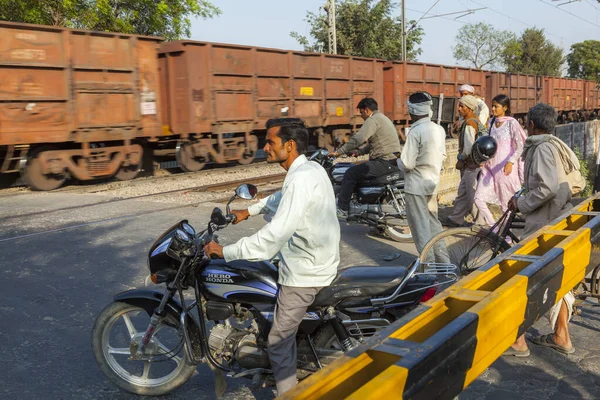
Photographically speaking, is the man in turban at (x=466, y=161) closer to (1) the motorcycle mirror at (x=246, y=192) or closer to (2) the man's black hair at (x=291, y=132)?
(1) the motorcycle mirror at (x=246, y=192)

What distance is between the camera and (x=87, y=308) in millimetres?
4887

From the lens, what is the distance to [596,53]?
260ft

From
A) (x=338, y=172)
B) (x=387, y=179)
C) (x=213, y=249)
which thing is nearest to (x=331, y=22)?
(x=338, y=172)

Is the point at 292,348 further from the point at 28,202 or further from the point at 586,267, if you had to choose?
the point at 28,202

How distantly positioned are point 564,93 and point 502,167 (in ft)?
105

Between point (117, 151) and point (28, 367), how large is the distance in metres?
10.3

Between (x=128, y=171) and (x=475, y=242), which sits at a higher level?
(x=128, y=171)

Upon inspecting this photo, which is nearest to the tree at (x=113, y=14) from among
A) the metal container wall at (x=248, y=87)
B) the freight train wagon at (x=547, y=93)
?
the metal container wall at (x=248, y=87)

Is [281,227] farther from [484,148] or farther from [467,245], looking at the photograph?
[484,148]

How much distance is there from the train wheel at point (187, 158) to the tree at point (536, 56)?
61391 millimetres

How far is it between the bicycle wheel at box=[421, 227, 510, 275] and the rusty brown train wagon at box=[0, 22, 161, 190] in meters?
9.34

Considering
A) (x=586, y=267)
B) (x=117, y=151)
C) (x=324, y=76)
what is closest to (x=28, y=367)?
(x=586, y=267)

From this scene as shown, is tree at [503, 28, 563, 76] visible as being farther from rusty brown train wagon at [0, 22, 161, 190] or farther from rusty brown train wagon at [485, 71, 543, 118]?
rusty brown train wagon at [0, 22, 161, 190]

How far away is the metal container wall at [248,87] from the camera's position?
1461 cm
